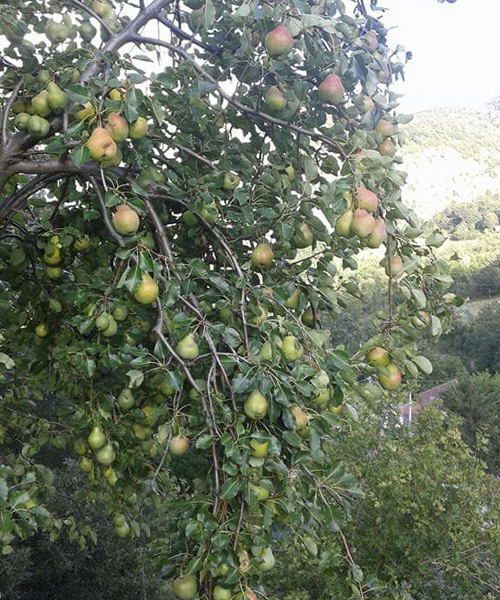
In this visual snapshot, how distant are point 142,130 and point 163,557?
3.57 feet

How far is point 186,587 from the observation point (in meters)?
1.32

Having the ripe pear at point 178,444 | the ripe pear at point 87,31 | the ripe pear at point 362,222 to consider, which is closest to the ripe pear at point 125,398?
the ripe pear at point 178,444

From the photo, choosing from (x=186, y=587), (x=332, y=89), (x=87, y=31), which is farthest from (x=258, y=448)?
(x=87, y=31)

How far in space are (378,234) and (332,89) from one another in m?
0.46

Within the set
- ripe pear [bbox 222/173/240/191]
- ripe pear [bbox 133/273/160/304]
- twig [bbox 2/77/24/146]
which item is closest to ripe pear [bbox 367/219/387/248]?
ripe pear [bbox 222/173/240/191]

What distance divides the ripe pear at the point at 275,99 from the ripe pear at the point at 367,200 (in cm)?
44

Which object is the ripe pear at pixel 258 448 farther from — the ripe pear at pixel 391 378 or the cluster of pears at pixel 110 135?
the cluster of pears at pixel 110 135

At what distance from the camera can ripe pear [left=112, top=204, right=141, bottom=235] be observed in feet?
4.92

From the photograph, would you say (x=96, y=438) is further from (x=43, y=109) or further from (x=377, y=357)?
(x=43, y=109)

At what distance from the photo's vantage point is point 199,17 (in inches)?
75.1

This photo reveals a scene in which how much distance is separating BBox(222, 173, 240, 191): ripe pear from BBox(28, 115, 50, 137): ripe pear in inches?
21.2

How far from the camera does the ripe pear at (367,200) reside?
147cm

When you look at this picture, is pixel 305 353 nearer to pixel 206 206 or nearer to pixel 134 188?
pixel 206 206

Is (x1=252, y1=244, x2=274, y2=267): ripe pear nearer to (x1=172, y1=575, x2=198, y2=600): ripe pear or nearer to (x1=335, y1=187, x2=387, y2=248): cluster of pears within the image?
(x1=335, y1=187, x2=387, y2=248): cluster of pears
